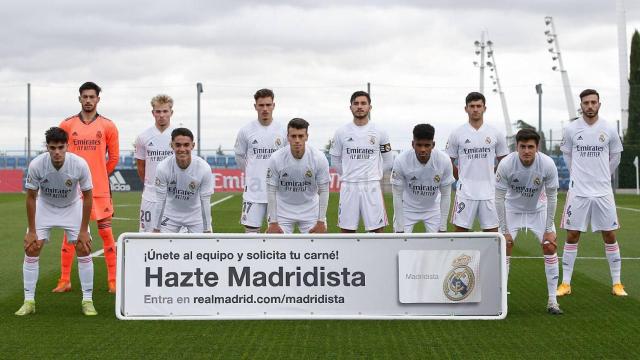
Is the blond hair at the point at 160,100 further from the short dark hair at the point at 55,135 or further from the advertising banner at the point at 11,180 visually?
the advertising banner at the point at 11,180

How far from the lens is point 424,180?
373 inches

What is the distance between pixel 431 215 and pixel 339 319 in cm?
203

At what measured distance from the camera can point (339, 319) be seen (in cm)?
811

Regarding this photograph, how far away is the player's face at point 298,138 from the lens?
8.98 meters

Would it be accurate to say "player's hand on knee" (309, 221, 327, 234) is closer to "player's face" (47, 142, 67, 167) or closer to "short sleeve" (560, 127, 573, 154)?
"player's face" (47, 142, 67, 167)

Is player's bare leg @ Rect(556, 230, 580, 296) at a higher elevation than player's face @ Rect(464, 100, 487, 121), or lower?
lower

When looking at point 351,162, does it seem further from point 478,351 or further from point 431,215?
point 478,351

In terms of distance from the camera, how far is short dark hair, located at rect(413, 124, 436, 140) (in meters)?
9.07

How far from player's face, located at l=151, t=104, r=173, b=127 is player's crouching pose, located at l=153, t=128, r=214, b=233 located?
4.23 feet

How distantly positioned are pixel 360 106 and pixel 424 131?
89cm

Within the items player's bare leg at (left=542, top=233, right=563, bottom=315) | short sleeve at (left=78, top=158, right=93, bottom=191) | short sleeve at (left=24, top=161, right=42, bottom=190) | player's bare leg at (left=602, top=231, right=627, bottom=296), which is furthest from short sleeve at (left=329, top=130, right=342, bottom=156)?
short sleeve at (left=24, top=161, right=42, bottom=190)

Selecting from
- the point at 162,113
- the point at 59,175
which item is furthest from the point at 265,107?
the point at 59,175

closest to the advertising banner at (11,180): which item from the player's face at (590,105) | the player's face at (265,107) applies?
the player's face at (265,107)

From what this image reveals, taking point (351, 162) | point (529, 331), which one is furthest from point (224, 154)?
point (529, 331)
